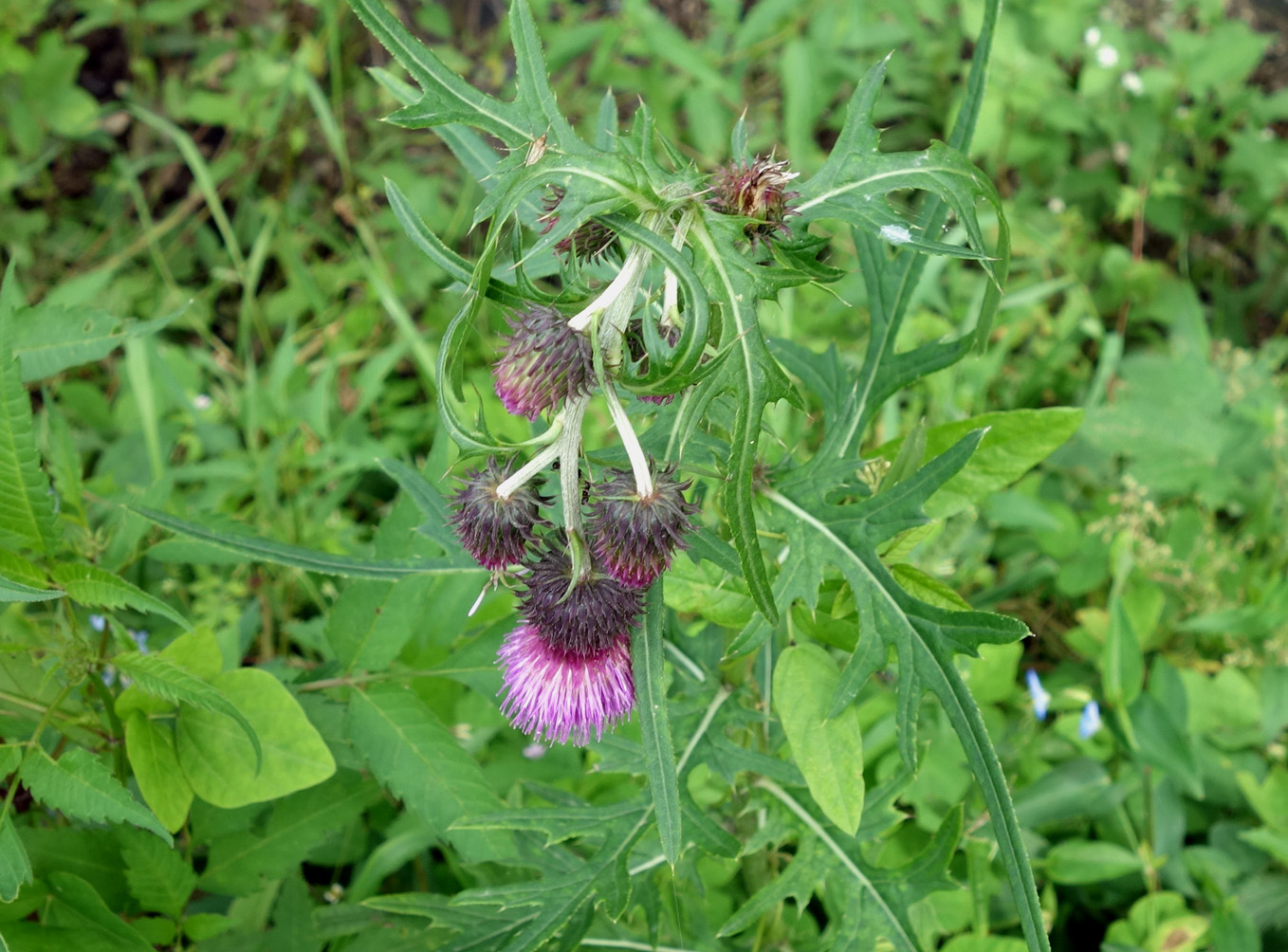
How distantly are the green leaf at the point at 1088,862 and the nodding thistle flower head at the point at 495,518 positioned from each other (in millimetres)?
1600

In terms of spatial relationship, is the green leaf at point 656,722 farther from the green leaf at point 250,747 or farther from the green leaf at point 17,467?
the green leaf at point 17,467

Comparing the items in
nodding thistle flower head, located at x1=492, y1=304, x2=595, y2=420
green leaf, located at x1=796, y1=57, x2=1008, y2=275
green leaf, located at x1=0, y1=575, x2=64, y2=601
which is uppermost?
green leaf, located at x1=796, y1=57, x2=1008, y2=275

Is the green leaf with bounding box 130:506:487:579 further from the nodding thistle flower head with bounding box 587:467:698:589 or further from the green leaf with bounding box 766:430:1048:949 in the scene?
the green leaf with bounding box 766:430:1048:949

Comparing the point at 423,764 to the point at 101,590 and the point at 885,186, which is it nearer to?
the point at 101,590

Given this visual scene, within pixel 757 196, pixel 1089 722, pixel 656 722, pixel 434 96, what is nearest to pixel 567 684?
pixel 656 722

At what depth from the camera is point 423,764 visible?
5.09 feet

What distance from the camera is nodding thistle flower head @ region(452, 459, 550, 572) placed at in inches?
44.8

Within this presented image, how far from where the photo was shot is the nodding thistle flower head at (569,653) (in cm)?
115

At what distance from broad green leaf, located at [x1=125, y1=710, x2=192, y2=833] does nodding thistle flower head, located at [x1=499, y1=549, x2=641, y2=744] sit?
550 mm

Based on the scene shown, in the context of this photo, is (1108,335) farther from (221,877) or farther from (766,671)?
(221,877)

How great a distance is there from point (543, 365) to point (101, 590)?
0.76 m

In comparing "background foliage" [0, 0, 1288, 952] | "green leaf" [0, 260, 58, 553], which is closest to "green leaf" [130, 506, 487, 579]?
"background foliage" [0, 0, 1288, 952]

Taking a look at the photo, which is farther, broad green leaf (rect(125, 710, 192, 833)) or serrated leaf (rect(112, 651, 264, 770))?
broad green leaf (rect(125, 710, 192, 833))

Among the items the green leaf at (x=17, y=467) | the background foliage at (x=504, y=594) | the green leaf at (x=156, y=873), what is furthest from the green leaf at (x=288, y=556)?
the green leaf at (x=156, y=873)
